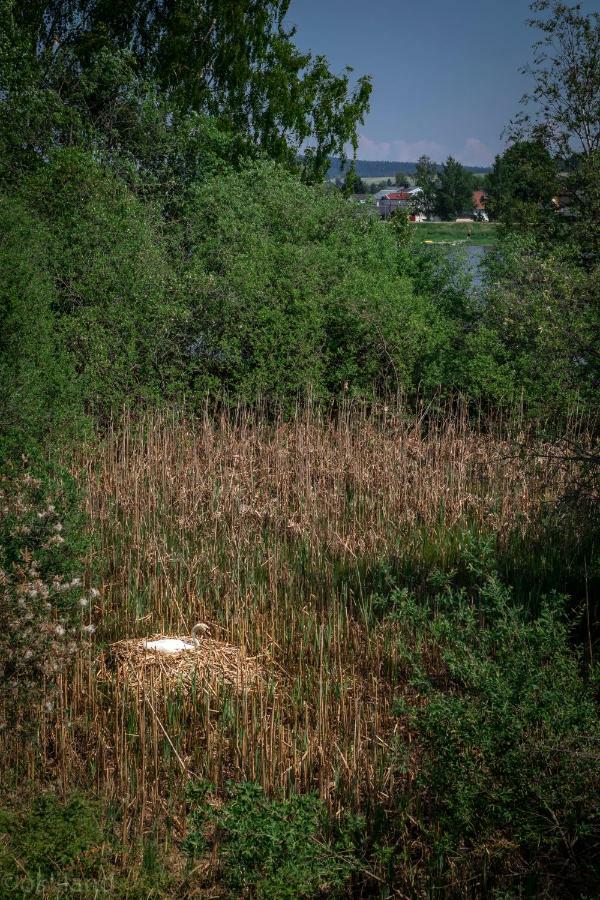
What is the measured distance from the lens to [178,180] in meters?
16.7

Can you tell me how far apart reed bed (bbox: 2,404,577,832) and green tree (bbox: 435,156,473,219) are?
7853 cm

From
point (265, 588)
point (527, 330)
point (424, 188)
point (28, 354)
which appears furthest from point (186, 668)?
point (424, 188)

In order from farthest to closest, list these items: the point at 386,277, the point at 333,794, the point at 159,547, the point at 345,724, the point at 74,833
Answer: the point at 386,277, the point at 159,547, the point at 345,724, the point at 333,794, the point at 74,833

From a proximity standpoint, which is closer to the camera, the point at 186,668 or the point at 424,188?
the point at 186,668

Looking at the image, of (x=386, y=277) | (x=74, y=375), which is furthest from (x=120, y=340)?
(x=386, y=277)

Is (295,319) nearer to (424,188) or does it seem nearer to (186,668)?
(186,668)

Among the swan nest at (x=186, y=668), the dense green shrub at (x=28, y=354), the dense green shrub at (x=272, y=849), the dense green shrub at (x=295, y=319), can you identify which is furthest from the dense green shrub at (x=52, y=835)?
the dense green shrub at (x=295, y=319)

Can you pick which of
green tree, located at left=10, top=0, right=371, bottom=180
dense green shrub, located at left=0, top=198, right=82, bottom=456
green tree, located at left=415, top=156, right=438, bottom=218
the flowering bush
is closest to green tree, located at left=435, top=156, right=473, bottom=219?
green tree, located at left=415, top=156, right=438, bottom=218

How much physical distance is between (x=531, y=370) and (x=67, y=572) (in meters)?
7.14

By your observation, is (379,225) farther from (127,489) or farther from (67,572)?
(67,572)

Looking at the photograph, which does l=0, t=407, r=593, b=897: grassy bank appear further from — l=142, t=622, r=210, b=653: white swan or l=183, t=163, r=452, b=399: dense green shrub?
l=183, t=163, r=452, b=399: dense green shrub

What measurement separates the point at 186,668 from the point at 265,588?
4.45ft

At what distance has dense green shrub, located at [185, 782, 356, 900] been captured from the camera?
3.45 meters

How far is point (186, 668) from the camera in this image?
5.25 meters
